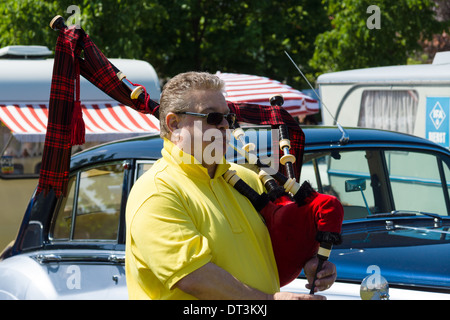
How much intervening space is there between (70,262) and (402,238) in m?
A: 1.68

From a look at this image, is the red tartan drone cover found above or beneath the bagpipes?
above

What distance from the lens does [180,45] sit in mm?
18062

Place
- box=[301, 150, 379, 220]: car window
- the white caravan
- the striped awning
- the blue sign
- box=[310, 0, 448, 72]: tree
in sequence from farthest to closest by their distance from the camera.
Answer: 1. box=[310, 0, 448, 72]: tree
2. the white caravan
3. the blue sign
4. the striped awning
5. box=[301, 150, 379, 220]: car window

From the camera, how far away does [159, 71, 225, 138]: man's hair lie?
87.4 inches

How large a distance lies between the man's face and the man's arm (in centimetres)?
36

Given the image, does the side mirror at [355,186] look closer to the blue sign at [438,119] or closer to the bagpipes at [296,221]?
the bagpipes at [296,221]

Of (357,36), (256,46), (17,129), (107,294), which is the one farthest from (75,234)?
(256,46)

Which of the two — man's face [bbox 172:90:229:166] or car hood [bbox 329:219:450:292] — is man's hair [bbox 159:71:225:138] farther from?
car hood [bbox 329:219:450:292]

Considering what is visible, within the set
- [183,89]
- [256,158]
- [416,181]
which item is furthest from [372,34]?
[183,89]

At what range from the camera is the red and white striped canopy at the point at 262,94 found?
34.6 ft

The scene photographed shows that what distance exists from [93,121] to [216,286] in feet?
21.5

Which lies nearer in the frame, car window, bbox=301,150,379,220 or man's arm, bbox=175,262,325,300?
man's arm, bbox=175,262,325,300

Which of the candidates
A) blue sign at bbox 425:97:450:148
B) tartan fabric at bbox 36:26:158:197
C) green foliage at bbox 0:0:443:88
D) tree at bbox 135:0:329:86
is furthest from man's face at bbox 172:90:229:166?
tree at bbox 135:0:329:86

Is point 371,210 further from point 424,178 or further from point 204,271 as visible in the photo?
point 204,271
